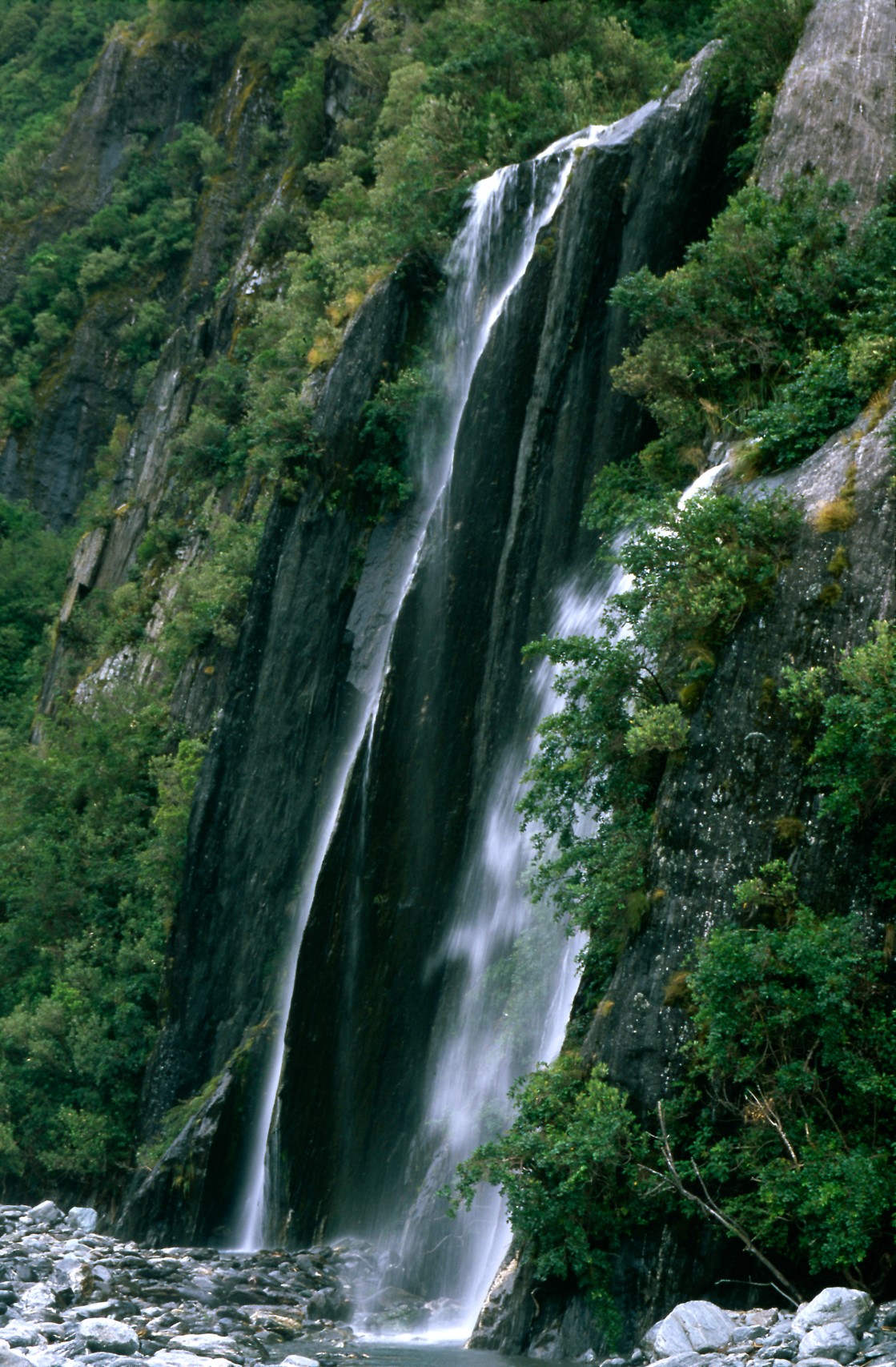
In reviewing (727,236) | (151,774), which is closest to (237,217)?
(151,774)

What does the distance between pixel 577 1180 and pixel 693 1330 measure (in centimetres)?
179

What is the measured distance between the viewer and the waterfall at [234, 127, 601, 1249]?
67.9 feet

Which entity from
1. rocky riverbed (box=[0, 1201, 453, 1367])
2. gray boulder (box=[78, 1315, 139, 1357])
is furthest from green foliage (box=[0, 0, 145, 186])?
gray boulder (box=[78, 1315, 139, 1357])

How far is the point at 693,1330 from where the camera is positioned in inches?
322

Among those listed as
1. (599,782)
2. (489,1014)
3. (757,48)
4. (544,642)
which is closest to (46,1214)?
(489,1014)

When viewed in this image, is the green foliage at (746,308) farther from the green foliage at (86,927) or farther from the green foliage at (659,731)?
the green foliage at (86,927)

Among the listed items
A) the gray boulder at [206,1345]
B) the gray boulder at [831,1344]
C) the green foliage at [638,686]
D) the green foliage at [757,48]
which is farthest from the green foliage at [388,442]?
the gray boulder at [831,1344]

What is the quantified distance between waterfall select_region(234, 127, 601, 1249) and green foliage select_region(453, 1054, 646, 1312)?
32.3 feet

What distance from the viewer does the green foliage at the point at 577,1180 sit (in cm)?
984

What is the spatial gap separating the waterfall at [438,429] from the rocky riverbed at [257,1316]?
4844mm

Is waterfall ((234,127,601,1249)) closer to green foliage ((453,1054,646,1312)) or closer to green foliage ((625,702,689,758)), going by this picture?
green foliage ((625,702,689,758))

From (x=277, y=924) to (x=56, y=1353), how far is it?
1349 cm

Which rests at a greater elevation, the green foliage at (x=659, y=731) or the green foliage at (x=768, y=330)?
the green foliage at (x=768, y=330)

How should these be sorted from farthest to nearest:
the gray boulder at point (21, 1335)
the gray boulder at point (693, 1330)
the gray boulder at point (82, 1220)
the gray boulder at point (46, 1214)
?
the gray boulder at point (82, 1220), the gray boulder at point (46, 1214), the gray boulder at point (21, 1335), the gray boulder at point (693, 1330)
